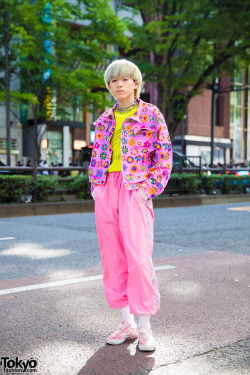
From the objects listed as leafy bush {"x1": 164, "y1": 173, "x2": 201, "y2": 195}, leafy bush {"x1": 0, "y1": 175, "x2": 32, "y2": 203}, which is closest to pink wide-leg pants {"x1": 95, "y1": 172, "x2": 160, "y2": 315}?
leafy bush {"x1": 0, "y1": 175, "x2": 32, "y2": 203}

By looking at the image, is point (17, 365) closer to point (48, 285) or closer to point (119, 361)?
point (119, 361)

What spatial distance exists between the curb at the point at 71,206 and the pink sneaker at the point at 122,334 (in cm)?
891

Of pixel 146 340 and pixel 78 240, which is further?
pixel 78 240

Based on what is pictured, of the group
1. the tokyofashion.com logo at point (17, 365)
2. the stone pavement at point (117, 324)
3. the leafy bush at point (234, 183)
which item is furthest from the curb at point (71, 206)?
the tokyofashion.com logo at point (17, 365)

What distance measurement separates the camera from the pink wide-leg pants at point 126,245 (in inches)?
115

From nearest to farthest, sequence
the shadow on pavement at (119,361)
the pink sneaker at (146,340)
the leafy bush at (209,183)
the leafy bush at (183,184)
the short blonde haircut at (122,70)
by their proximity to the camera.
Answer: the shadow on pavement at (119,361), the pink sneaker at (146,340), the short blonde haircut at (122,70), the leafy bush at (183,184), the leafy bush at (209,183)

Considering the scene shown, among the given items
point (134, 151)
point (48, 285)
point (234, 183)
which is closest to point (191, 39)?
point (234, 183)

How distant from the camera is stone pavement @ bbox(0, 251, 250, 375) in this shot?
8.80 ft

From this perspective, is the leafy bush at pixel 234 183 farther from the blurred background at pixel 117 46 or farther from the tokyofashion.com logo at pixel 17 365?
the tokyofashion.com logo at pixel 17 365

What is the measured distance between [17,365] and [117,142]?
1464 millimetres

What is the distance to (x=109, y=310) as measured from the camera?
3768 millimetres

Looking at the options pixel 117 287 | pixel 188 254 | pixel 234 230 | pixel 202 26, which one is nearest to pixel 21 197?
pixel 234 230

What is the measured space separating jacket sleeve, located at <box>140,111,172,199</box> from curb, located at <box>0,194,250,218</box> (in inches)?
358

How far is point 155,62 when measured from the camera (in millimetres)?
19125
